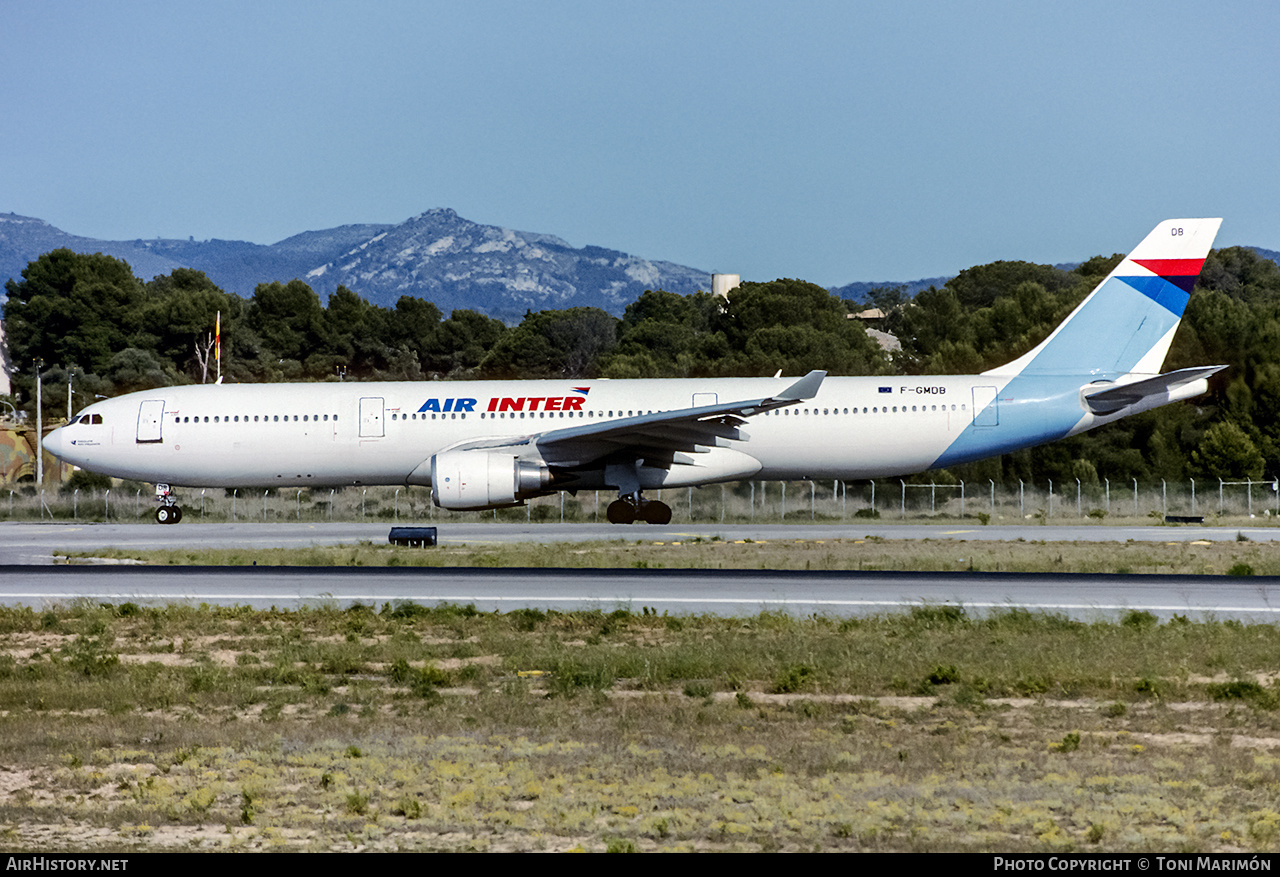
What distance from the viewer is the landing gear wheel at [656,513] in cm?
2869

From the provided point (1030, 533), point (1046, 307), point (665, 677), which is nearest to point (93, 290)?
point (1046, 307)

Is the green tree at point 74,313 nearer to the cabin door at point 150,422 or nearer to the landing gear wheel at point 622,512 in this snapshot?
the cabin door at point 150,422

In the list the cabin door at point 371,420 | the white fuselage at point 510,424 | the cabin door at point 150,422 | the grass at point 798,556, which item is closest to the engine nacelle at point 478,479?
the grass at point 798,556

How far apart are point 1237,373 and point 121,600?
37684 mm

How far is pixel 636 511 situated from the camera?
28.7 m

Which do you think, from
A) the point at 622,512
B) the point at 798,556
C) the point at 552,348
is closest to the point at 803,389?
the point at 798,556

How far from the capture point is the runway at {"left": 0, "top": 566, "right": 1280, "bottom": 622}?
15141mm

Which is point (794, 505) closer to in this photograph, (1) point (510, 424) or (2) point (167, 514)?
(1) point (510, 424)

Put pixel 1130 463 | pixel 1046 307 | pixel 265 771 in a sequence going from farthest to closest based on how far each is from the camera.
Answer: pixel 1046 307, pixel 1130 463, pixel 265 771

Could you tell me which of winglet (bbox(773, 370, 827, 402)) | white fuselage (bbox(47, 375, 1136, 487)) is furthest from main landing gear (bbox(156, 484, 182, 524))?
winglet (bbox(773, 370, 827, 402))
